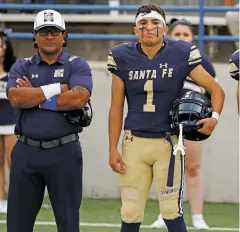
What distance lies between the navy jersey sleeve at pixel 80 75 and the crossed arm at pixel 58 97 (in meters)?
0.04

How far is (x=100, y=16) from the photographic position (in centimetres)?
1080

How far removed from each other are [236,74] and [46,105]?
1529 millimetres

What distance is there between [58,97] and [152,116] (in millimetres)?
654

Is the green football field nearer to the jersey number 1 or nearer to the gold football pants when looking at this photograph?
the gold football pants

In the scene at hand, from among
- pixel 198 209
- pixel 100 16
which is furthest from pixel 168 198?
pixel 100 16

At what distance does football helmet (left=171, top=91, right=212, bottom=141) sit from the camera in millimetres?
5715

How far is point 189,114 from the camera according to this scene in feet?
18.8

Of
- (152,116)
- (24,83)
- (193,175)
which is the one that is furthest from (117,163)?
(193,175)

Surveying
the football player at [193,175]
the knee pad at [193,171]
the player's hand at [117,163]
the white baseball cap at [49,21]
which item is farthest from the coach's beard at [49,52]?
the knee pad at [193,171]

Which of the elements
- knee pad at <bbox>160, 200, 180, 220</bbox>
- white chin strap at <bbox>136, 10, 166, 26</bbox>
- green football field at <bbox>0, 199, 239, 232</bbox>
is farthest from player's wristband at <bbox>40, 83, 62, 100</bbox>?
green football field at <bbox>0, 199, 239, 232</bbox>

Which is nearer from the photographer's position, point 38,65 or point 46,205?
point 38,65

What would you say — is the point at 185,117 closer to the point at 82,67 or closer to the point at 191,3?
the point at 82,67

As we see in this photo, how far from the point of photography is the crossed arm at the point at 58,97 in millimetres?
5695

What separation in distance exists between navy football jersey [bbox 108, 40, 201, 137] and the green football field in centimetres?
209
